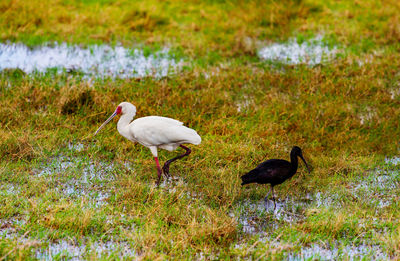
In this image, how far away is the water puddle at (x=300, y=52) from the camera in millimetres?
10273

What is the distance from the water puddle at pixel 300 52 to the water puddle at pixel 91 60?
1.87 metres

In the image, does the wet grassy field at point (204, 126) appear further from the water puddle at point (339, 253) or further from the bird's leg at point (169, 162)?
the bird's leg at point (169, 162)

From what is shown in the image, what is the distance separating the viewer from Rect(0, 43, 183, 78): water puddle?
31.9 ft

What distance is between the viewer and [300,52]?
10.7 metres

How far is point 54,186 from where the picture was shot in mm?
6227

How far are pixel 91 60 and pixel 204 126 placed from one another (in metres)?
3.47

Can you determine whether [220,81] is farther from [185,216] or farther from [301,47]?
[185,216]

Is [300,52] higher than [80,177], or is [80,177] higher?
[300,52]

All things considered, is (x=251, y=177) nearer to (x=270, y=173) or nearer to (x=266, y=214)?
(x=270, y=173)

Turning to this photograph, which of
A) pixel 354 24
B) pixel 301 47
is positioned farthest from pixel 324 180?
pixel 354 24

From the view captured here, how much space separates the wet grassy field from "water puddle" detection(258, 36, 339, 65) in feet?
0.13

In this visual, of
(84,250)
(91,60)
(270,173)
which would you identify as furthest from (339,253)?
(91,60)

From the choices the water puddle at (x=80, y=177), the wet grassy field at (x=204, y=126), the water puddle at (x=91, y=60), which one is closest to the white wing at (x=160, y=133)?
the wet grassy field at (x=204, y=126)

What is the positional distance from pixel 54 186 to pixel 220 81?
12.8ft
